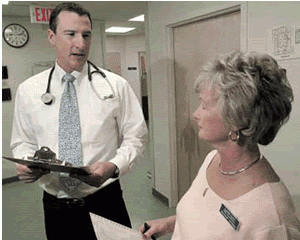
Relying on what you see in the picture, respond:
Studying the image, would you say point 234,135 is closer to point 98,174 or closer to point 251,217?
→ point 251,217

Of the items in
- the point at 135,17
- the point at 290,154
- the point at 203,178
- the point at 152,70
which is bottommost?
the point at 290,154

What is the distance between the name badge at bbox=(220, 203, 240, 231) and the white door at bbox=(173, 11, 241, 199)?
173 centimetres

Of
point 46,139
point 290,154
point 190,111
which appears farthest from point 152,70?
point 46,139

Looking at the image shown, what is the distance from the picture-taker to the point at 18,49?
180 inches

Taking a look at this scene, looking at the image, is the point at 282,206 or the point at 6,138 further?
the point at 6,138

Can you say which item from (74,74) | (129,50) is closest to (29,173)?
(74,74)

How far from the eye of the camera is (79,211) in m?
1.46

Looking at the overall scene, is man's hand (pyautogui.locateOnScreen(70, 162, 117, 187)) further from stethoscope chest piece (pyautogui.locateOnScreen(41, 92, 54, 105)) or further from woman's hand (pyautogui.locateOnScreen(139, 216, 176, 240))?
stethoscope chest piece (pyautogui.locateOnScreen(41, 92, 54, 105))

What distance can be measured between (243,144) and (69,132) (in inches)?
33.3

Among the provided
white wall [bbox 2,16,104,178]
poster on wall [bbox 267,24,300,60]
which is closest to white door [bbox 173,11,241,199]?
poster on wall [bbox 267,24,300,60]

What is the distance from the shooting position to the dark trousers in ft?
4.82

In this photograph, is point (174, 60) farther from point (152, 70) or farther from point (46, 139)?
point (46, 139)

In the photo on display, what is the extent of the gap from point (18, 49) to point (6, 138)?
140 cm

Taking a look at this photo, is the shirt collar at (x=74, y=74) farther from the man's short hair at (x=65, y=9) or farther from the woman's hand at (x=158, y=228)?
the woman's hand at (x=158, y=228)
